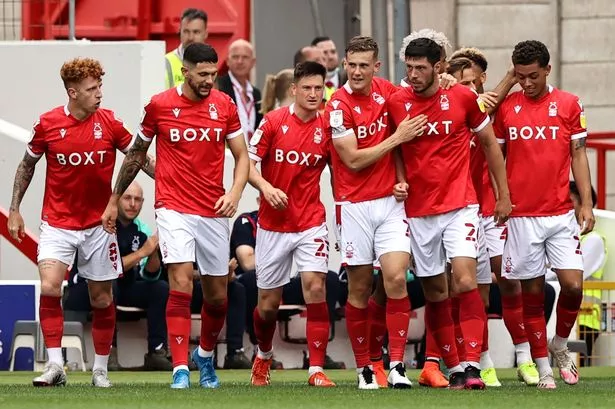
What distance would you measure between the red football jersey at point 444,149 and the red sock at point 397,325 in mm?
636

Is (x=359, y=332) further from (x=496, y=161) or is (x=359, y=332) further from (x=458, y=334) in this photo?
(x=496, y=161)

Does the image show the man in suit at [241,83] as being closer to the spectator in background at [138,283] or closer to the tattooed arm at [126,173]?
the spectator in background at [138,283]

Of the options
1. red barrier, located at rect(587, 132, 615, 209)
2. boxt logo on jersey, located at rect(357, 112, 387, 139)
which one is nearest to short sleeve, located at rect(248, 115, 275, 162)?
boxt logo on jersey, located at rect(357, 112, 387, 139)

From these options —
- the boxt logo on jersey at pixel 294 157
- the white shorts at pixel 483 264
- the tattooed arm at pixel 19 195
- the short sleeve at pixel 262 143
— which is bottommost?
the white shorts at pixel 483 264

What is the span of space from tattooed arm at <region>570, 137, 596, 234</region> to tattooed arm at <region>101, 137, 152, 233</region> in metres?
2.93

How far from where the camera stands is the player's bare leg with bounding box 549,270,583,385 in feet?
44.8

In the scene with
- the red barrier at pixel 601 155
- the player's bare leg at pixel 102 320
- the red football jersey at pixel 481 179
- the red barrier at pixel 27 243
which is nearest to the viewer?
the player's bare leg at pixel 102 320

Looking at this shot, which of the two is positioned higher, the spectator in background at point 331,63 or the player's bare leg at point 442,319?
the spectator in background at point 331,63

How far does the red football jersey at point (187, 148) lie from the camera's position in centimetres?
1341

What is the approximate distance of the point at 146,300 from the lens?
17000 mm

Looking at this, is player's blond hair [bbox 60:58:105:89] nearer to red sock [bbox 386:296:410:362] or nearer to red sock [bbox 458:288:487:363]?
red sock [bbox 386:296:410:362]

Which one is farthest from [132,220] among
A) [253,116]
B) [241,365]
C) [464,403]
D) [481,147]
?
[464,403]

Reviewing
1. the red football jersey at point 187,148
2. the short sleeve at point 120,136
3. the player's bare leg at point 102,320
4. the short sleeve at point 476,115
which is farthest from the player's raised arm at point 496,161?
the player's bare leg at point 102,320

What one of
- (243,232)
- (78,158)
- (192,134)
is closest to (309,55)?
(243,232)
